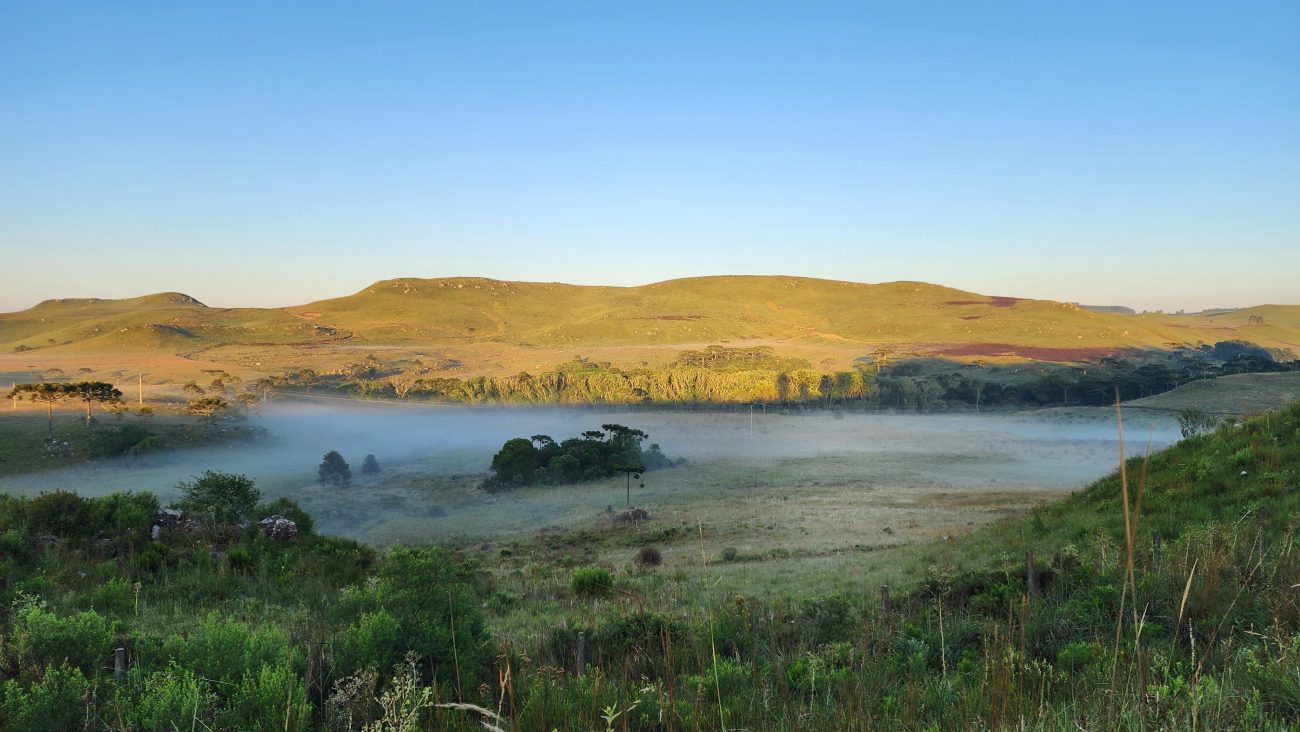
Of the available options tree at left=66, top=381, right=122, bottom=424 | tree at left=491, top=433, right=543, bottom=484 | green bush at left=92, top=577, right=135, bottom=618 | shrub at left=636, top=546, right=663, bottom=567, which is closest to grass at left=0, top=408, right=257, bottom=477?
tree at left=66, top=381, right=122, bottom=424

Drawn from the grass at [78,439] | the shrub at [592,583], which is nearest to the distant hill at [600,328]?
the grass at [78,439]

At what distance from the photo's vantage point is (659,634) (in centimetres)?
760

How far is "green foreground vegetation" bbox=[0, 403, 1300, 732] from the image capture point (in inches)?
131

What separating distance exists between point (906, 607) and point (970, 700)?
18.8ft

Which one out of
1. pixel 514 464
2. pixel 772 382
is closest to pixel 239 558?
pixel 514 464

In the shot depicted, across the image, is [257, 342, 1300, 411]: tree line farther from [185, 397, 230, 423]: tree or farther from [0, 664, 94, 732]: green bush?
[0, 664, 94, 732]: green bush

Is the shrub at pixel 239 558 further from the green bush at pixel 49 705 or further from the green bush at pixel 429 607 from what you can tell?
the green bush at pixel 49 705

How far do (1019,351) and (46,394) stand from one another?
14845 centimetres

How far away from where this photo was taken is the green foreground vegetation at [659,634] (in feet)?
10.9

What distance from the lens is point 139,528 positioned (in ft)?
43.7

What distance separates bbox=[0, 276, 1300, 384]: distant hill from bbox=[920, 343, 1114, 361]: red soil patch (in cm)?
38

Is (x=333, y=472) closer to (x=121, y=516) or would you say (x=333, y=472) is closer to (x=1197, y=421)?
(x=121, y=516)

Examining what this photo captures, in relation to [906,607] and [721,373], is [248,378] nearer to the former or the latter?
[721,373]

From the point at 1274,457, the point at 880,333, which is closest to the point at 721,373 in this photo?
the point at 880,333
